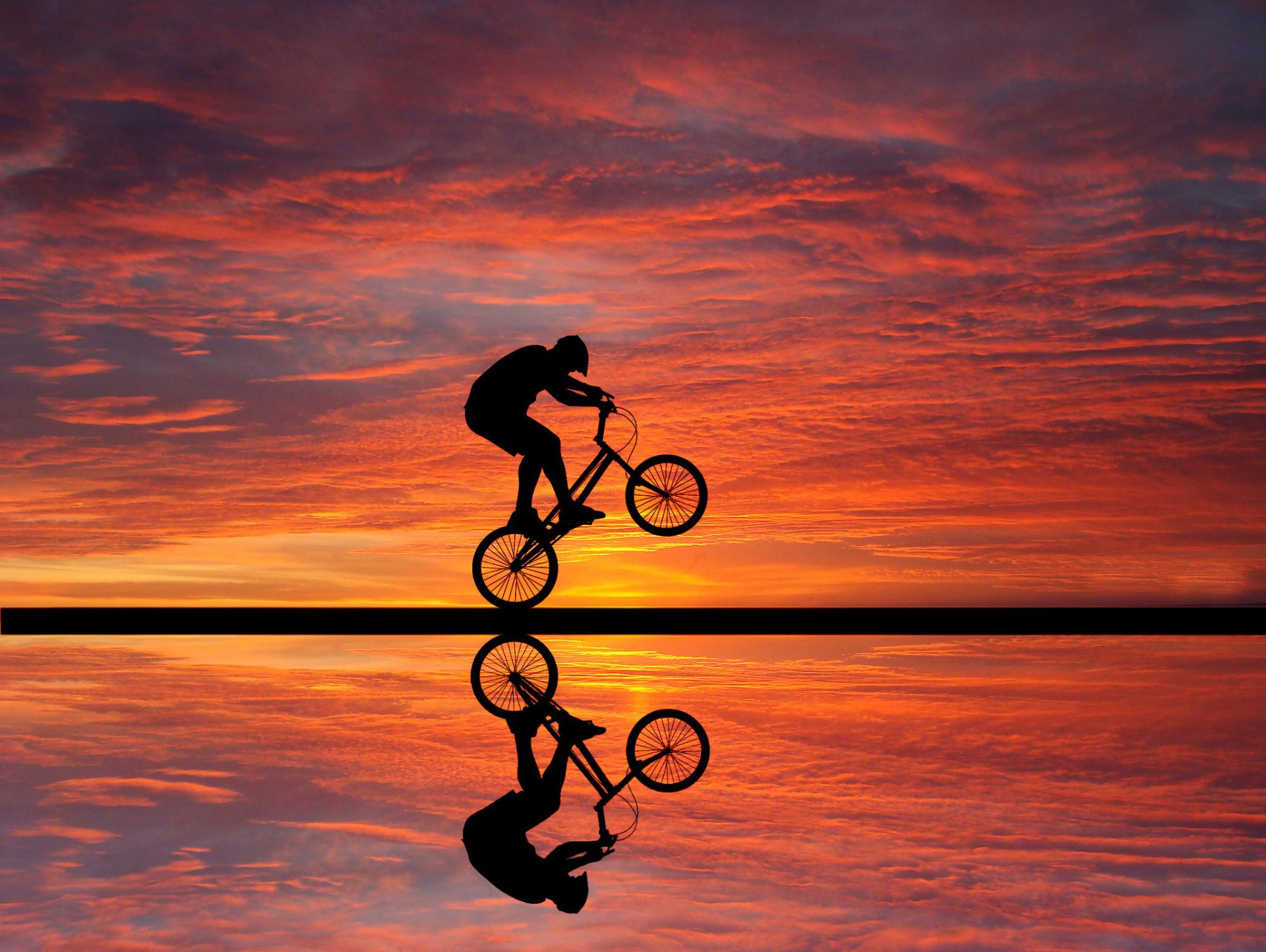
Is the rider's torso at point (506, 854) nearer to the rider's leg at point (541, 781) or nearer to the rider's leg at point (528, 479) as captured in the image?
the rider's leg at point (541, 781)

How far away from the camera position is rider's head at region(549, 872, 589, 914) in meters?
4.50

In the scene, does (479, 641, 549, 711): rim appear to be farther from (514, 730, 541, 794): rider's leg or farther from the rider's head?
the rider's head

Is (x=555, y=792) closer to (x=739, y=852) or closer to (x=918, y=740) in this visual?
(x=739, y=852)

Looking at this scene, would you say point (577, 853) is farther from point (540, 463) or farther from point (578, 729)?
point (540, 463)

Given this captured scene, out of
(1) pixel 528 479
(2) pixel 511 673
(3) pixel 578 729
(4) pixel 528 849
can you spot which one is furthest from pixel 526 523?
(4) pixel 528 849

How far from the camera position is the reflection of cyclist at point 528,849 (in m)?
4.68

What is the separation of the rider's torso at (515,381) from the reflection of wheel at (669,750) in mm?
5324

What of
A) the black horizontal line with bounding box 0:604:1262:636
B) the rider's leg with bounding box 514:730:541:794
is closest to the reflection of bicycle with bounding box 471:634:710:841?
the rider's leg with bounding box 514:730:541:794

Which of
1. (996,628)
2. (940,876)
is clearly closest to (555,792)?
(940,876)

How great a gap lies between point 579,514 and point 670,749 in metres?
6.36

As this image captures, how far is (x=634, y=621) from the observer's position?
520 inches

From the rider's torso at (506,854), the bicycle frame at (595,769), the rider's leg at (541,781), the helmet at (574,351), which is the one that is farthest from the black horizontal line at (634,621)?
the rider's torso at (506,854)

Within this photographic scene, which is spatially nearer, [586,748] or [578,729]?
[586,748]

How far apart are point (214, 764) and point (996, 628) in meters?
9.78
